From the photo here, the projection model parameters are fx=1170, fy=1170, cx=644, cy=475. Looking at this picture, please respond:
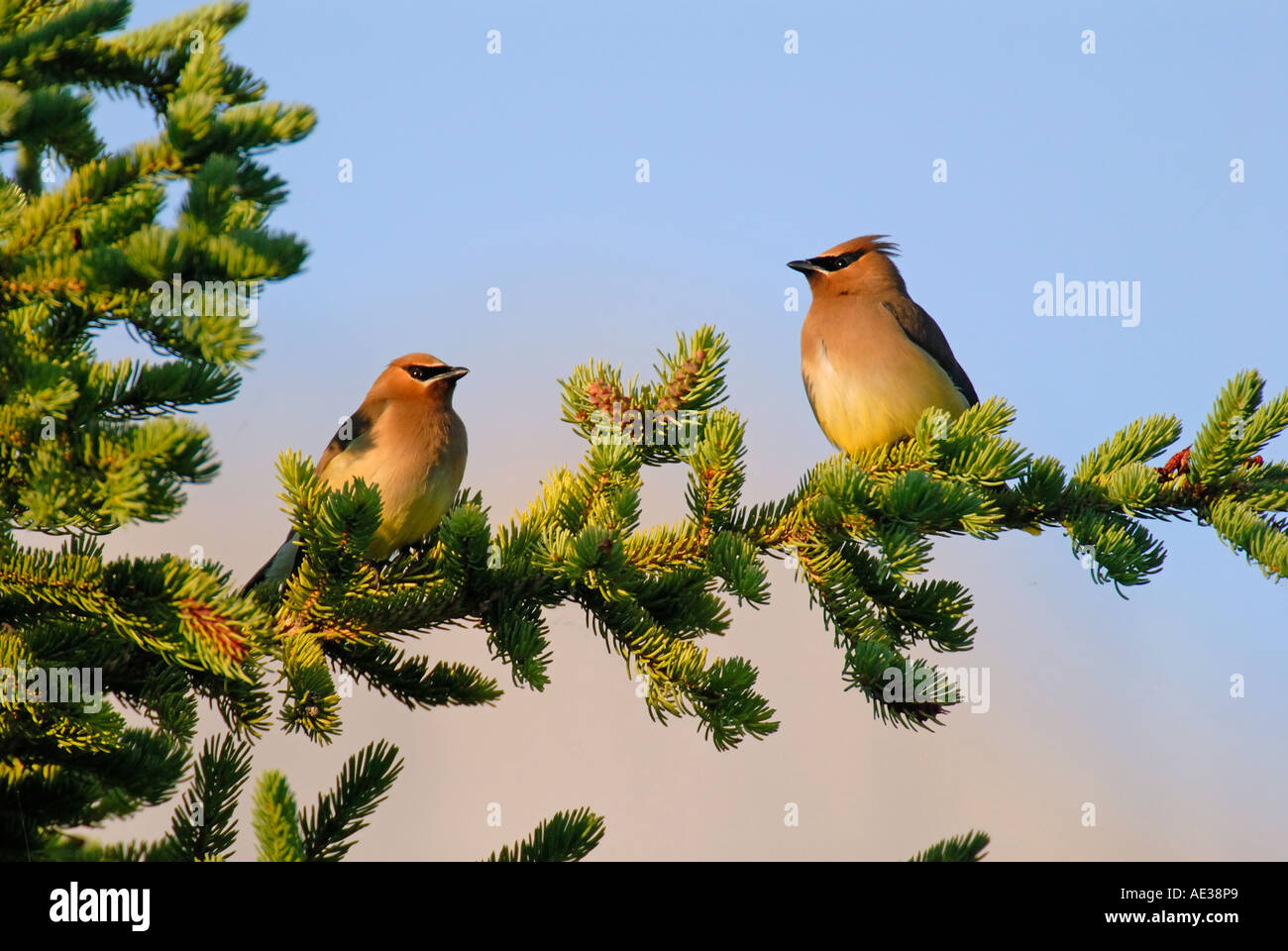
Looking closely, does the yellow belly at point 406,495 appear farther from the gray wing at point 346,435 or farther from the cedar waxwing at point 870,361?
the cedar waxwing at point 870,361

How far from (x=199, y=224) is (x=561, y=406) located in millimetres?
1196

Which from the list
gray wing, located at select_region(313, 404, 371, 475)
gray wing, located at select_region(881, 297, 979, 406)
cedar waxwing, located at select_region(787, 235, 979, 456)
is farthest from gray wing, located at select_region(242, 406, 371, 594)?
gray wing, located at select_region(881, 297, 979, 406)

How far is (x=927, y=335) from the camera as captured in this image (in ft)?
17.7

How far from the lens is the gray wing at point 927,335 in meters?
5.34

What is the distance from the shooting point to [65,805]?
2160 mm

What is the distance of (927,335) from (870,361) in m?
0.53

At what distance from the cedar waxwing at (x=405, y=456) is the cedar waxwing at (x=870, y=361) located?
1587 millimetres

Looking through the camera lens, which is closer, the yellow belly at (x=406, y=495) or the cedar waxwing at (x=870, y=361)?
the yellow belly at (x=406, y=495)

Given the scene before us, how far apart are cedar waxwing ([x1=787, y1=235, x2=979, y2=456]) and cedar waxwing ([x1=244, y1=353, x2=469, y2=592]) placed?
1587 millimetres

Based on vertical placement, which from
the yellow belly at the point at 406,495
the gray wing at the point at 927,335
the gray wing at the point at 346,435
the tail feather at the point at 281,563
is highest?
the gray wing at the point at 927,335

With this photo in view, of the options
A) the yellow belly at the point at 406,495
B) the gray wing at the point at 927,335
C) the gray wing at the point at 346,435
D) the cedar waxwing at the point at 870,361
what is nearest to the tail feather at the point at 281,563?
the yellow belly at the point at 406,495
